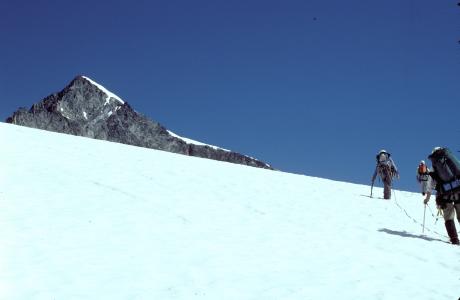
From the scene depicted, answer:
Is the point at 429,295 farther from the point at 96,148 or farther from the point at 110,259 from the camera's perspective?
the point at 96,148

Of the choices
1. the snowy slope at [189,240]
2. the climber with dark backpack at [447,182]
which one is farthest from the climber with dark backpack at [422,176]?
the climber with dark backpack at [447,182]

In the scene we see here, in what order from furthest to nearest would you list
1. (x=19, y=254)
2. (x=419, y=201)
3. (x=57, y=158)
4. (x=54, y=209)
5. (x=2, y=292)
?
(x=419, y=201) < (x=57, y=158) < (x=54, y=209) < (x=19, y=254) < (x=2, y=292)

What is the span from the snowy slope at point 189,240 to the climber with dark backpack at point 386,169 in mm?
3017

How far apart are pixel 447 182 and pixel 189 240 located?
7.22 meters

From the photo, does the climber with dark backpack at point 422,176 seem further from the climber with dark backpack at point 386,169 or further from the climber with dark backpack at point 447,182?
the climber with dark backpack at point 447,182

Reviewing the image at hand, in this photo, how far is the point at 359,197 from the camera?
2483 centimetres

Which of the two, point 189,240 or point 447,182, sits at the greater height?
point 447,182

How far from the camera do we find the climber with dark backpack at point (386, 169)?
81.8 feet

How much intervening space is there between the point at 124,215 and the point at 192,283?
510 cm

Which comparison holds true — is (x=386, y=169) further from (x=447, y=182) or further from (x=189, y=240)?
(x=189, y=240)

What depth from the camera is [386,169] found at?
24984mm

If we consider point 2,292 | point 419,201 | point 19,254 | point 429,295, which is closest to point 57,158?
point 19,254

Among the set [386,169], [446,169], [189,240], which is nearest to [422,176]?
[386,169]

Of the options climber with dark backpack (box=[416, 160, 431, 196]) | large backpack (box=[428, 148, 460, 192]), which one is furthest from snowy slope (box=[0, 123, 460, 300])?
climber with dark backpack (box=[416, 160, 431, 196])
